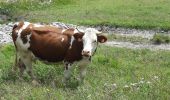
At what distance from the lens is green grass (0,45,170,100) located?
36.9 ft

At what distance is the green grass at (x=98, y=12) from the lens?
33.8 meters

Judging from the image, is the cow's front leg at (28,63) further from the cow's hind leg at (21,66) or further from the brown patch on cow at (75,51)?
the brown patch on cow at (75,51)

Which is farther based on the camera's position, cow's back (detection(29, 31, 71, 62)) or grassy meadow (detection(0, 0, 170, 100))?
cow's back (detection(29, 31, 71, 62))

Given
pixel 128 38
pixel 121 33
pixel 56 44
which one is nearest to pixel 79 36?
pixel 56 44

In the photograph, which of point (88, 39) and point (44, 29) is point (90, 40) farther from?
point (44, 29)

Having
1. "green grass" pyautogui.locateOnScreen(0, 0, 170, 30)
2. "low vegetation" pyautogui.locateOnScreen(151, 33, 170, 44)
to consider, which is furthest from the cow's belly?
"green grass" pyautogui.locateOnScreen(0, 0, 170, 30)

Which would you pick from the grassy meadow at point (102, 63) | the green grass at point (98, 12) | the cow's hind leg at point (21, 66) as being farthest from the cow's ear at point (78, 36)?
the green grass at point (98, 12)

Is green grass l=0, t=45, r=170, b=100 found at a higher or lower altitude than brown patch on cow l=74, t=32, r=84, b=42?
lower

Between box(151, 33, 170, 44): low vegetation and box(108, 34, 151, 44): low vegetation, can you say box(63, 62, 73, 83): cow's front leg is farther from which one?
box(108, 34, 151, 44): low vegetation

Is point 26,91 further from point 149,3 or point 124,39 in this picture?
point 149,3

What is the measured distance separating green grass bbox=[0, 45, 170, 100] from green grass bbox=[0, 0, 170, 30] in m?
9.70

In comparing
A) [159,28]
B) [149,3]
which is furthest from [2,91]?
[149,3]

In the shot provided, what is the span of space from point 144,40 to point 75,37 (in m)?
15.7

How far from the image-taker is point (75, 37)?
14.5 m
